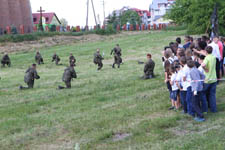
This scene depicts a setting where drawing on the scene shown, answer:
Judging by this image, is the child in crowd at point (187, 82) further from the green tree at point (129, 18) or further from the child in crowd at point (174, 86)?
the green tree at point (129, 18)

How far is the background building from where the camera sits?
57719 mm

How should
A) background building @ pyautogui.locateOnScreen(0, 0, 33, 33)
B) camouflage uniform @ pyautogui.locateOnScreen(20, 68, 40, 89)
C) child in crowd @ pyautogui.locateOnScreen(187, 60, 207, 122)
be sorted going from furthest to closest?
background building @ pyautogui.locateOnScreen(0, 0, 33, 33), camouflage uniform @ pyautogui.locateOnScreen(20, 68, 40, 89), child in crowd @ pyautogui.locateOnScreen(187, 60, 207, 122)

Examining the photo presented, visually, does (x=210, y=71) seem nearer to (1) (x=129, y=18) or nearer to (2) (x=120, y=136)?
(2) (x=120, y=136)

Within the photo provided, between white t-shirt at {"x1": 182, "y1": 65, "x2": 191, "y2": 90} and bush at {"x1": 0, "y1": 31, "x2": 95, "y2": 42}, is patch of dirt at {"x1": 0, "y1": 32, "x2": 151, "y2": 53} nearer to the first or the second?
bush at {"x1": 0, "y1": 31, "x2": 95, "y2": 42}

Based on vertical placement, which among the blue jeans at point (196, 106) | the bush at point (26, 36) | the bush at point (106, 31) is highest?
the bush at point (106, 31)

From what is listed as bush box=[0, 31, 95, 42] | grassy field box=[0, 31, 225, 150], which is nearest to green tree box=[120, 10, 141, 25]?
bush box=[0, 31, 95, 42]

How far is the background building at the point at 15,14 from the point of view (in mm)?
57719

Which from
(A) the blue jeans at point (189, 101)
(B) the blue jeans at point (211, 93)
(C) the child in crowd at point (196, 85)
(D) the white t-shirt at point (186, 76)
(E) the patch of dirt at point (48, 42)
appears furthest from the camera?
(E) the patch of dirt at point (48, 42)

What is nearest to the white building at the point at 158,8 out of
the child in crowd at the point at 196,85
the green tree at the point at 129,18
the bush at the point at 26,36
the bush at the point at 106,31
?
the green tree at the point at 129,18

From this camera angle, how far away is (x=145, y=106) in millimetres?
11430

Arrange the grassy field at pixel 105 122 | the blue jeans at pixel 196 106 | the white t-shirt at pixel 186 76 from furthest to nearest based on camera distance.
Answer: the white t-shirt at pixel 186 76
the blue jeans at pixel 196 106
the grassy field at pixel 105 122

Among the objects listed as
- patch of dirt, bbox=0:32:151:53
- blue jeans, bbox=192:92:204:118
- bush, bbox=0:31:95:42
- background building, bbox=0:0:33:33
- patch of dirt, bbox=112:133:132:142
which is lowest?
patch of dirt, bbox=112:133:132:142

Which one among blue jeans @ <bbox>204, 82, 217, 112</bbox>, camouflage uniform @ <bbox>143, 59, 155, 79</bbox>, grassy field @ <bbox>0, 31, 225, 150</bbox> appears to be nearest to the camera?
grassy field @ <bbox>0, 31, 225, 150</bbox>

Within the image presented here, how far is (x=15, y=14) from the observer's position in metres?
60.4
